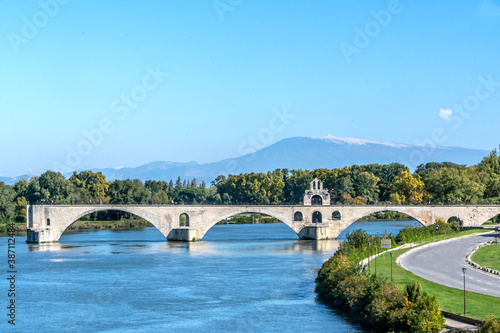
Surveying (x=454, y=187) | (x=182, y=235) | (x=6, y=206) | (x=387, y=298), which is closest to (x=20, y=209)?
(x=6, y=206)

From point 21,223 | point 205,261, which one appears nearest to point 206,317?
point 205,261

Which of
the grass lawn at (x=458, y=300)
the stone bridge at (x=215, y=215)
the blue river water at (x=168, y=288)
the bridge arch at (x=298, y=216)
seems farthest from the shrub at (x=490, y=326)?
the bridge arch at (x=298, y=216)

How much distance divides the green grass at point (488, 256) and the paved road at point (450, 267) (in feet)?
3.64

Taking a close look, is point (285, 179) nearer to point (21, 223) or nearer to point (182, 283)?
point (21, 223)

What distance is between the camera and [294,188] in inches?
6811

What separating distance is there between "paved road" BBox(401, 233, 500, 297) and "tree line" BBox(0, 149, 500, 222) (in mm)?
50067

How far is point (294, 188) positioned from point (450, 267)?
12022 centimetres

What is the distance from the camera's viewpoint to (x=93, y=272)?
62094 millimetres

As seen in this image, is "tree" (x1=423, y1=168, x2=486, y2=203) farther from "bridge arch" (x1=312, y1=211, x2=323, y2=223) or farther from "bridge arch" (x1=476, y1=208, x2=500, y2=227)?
"bridge arch" (x1=312, y1=211, x2=323, y2=223)

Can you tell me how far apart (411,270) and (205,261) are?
81.6 ft

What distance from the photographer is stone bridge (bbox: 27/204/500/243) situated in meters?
91.6

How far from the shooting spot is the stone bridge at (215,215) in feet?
301

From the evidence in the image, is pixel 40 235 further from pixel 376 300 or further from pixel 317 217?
pixel 376 300

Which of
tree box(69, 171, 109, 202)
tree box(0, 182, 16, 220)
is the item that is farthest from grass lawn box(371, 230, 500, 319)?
tree box(69, 171, 109, 202)
